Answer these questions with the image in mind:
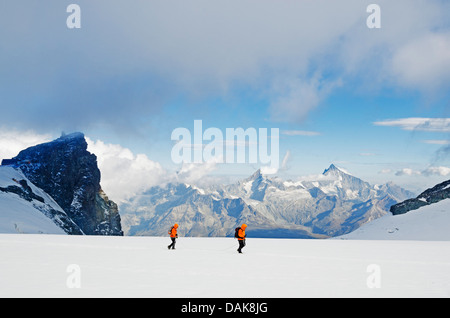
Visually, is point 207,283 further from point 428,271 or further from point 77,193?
point 77,193

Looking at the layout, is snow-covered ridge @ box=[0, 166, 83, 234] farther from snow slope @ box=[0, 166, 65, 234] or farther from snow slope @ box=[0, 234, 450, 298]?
snow slope @ box=[0, 234, 450, 298]

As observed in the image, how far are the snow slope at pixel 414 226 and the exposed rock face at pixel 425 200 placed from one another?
4.29m

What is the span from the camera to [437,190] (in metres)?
74.7

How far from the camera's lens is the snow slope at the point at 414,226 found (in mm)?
53362

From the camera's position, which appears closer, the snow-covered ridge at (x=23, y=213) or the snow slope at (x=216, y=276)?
the snow slope at (x=216, y=276)

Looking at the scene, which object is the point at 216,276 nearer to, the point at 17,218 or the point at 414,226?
the point at 414,226

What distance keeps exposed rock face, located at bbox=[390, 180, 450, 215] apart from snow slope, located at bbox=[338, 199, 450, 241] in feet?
14.1

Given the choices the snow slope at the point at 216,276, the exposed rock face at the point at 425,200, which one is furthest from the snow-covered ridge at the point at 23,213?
the exposed rock face at the point at 425,200

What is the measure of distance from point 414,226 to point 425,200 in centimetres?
1994

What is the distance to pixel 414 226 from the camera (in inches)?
2251

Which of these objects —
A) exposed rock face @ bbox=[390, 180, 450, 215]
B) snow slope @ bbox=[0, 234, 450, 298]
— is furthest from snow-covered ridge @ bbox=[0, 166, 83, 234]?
exposed rock face @ bbox=[390, 180, 450, 215]

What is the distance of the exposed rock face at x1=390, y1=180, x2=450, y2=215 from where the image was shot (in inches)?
2734

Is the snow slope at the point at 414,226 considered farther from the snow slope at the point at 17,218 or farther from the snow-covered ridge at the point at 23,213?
the snow-covered ridge at the point at 23,213

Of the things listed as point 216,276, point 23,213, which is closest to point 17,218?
point 23,213
